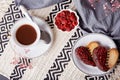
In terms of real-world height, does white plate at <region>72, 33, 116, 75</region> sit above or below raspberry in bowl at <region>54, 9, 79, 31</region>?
below

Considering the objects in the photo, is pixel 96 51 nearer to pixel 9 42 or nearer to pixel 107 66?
pixel 107 66

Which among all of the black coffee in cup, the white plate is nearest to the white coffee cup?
the black coffee in cup

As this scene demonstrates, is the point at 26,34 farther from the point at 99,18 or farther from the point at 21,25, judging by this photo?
the point at 99,18

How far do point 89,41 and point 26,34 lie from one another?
18 cm

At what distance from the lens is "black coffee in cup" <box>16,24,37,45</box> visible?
0.99 m

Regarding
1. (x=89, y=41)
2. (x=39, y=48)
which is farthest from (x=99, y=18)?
(x=39, y=48)

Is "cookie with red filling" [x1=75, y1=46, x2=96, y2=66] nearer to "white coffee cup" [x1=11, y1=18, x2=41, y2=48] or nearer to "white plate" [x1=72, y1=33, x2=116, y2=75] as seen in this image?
"white plate" [x1=72, y1=33, x2=116, y2=75]

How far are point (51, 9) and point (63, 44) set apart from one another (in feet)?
0.35

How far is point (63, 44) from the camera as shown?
40.0 inches

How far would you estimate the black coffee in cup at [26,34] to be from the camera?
0.99 meters

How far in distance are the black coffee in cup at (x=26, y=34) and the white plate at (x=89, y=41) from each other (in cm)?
12

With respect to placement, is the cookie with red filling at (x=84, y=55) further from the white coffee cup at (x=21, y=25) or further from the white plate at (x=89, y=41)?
the white coffee cup at (x=21, y=25)

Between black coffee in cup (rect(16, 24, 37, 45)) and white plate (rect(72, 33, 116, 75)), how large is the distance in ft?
0.39

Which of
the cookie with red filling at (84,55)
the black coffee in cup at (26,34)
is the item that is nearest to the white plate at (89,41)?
the cookie with red filling at (84,55)
